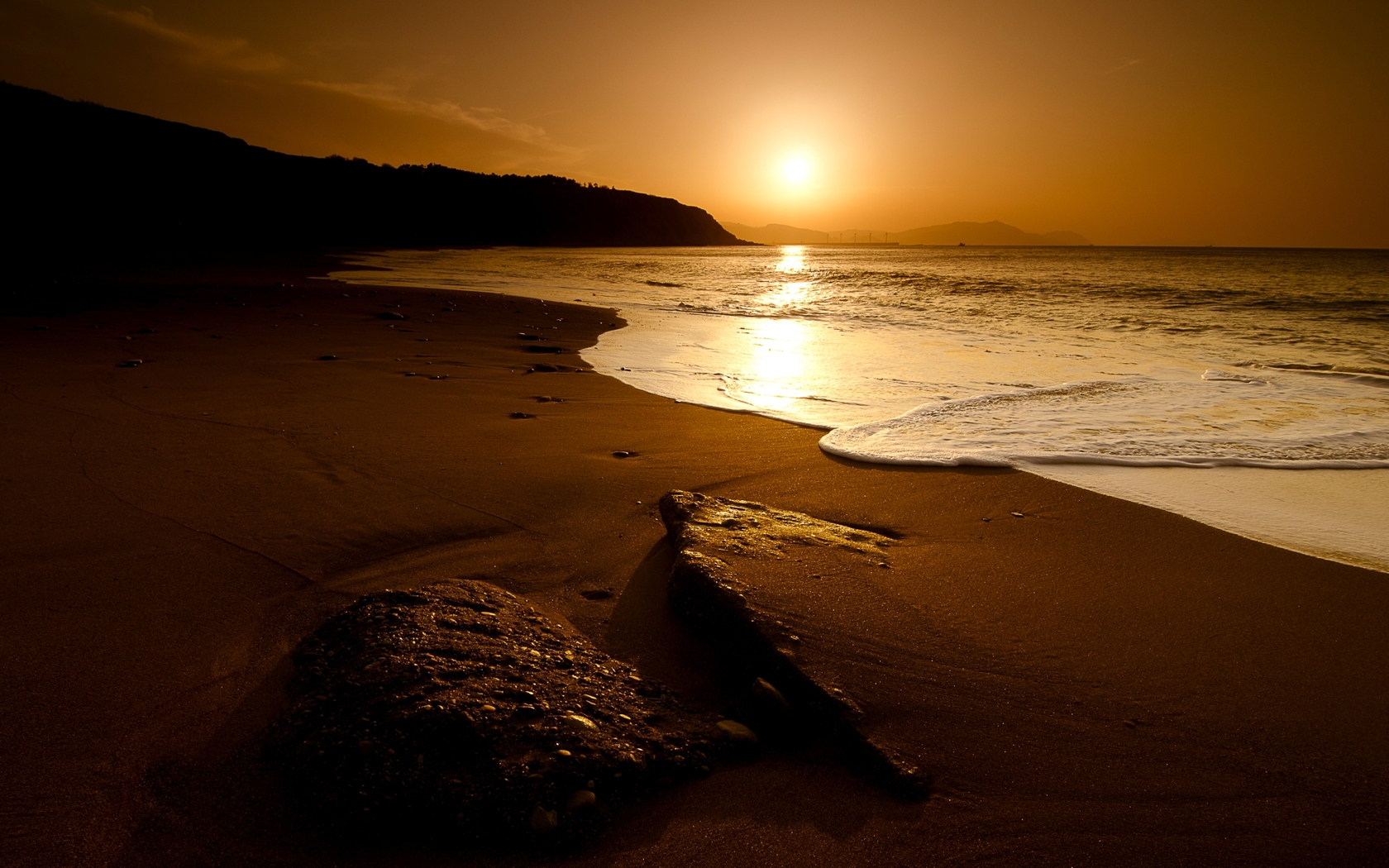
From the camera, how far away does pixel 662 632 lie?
197cm

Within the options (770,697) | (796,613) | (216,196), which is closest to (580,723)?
(770,697)

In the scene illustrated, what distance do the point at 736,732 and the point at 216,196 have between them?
5286 centimetres

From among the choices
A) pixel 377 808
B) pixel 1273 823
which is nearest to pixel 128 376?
pixel 377 808

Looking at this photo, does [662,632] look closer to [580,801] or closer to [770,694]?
[770,694]

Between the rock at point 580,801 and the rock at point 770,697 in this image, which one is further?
the rock at point 770,697

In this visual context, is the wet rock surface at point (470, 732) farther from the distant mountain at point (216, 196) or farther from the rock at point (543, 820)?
the distant mountain at point (216, 196)

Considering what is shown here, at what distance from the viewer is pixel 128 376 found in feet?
16.0

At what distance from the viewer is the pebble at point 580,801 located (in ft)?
4.29

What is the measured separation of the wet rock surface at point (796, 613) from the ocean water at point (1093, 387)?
145 cm

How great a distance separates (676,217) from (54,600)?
11379cm

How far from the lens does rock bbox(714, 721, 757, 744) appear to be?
154 cm

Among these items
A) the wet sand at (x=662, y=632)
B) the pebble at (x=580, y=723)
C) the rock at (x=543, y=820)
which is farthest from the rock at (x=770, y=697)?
the rock at (x=543, y=820)

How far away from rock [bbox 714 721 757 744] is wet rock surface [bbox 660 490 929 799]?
0.06m

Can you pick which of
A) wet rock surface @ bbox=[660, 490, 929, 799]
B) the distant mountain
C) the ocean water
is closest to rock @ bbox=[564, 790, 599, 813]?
wet rock surface @ bbox=[660, 490, 929, 799]
